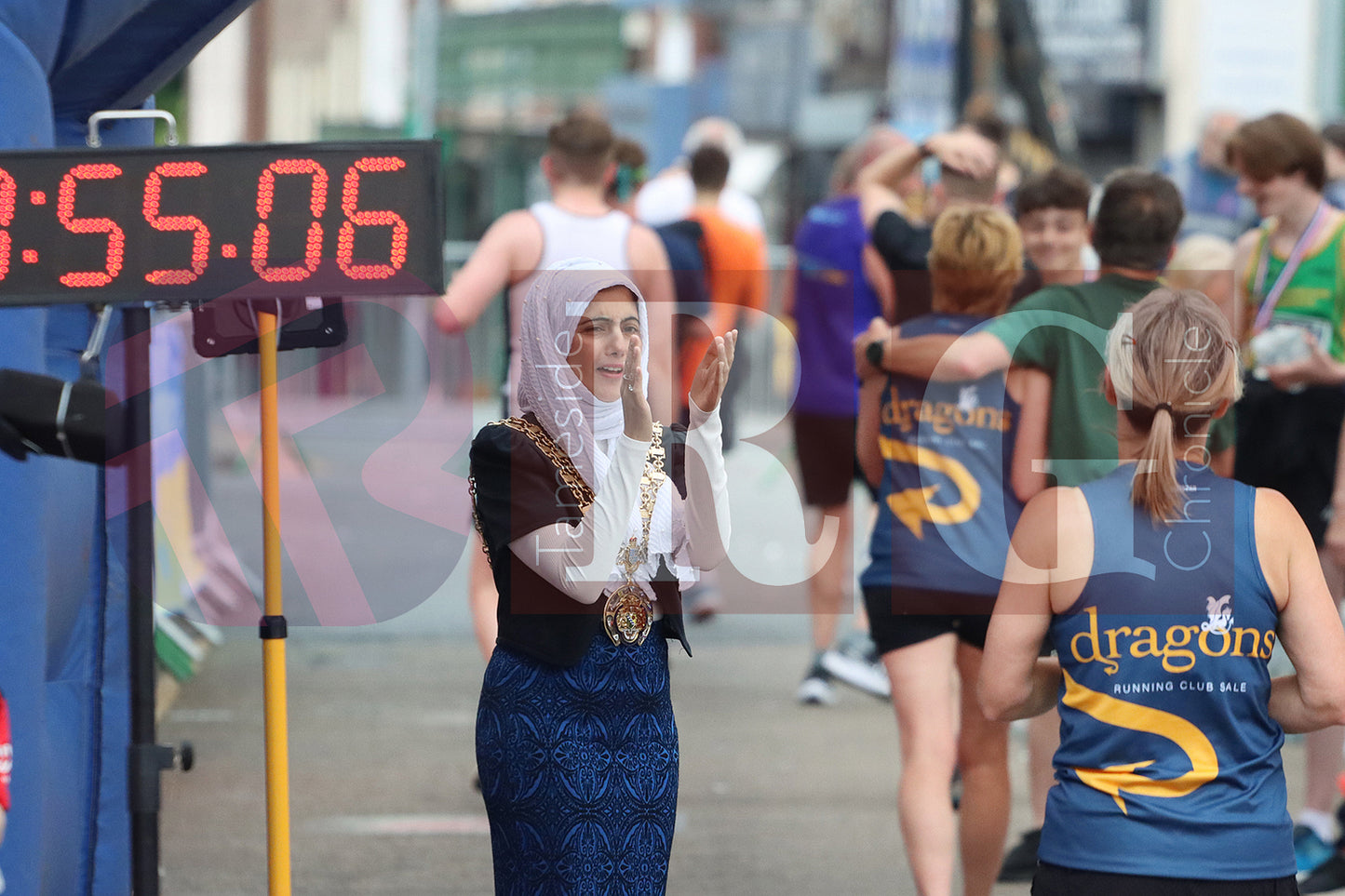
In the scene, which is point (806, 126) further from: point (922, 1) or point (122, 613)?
point (122, 613)

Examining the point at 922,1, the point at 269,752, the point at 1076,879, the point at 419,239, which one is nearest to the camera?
the point at 1076,879

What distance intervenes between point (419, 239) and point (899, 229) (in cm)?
253

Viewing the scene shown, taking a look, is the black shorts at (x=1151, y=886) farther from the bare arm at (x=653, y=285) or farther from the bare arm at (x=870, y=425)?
the bare arm at (x=653, y=285)

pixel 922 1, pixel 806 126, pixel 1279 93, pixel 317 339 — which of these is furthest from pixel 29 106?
pixel 806 126

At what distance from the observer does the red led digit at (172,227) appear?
3322 millimetres

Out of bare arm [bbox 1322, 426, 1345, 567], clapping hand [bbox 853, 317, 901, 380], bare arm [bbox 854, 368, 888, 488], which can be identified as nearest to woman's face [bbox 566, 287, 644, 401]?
clapping hand [bbox 853, 317, 901, 380]

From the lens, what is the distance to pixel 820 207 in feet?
24.3

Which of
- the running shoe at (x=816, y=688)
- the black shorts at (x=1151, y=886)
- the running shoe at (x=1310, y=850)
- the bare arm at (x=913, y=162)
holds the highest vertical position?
the bare arm at (x=913, y=162)

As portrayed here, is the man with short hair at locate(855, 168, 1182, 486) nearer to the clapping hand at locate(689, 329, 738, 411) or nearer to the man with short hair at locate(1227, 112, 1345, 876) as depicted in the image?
the man with short hair at locate(1227, 112, 1345, 876)

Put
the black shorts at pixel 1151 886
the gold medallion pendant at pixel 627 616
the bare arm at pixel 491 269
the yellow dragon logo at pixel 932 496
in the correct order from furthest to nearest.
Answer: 1. the bare arm at pixel 491 269
2. the yellow dragon logo at pixel 932 496
3. the gold medallion pendant at pixel 627 616
4. the black shorts at pixel 1151 886

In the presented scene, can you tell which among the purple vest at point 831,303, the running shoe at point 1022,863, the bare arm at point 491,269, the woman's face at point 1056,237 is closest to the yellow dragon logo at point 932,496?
the woman's face at point 1056,237

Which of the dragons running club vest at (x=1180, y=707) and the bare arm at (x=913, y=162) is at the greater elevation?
the bare arm at (x=913, y=162)

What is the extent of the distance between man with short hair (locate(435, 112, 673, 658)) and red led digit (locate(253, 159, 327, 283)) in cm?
203

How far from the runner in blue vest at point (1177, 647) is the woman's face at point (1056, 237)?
213cm
